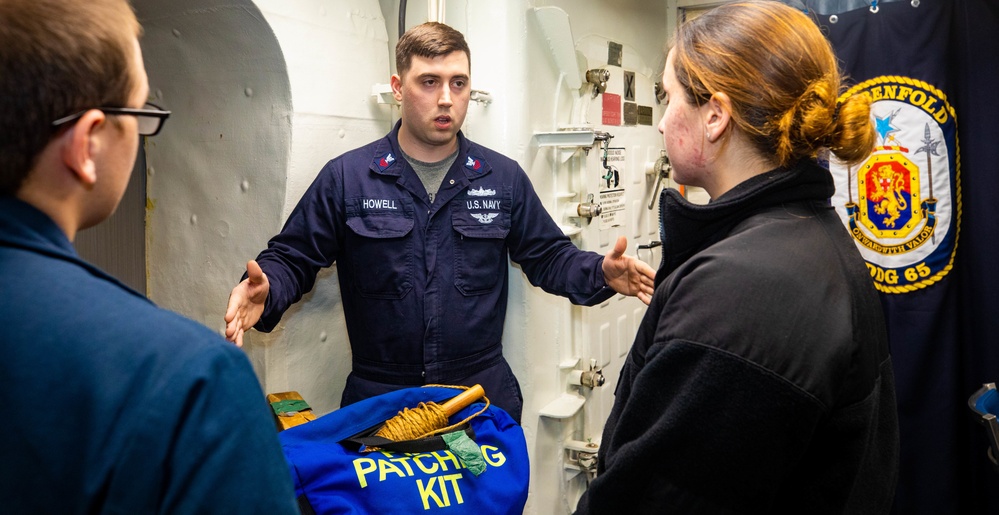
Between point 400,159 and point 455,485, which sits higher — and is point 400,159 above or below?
above

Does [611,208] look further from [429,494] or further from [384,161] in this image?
[429,494]

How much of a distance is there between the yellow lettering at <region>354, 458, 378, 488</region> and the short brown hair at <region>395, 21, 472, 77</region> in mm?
1275

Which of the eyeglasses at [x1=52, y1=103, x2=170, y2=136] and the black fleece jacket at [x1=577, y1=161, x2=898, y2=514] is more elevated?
the eyeglasses at [x1=52, y1=103, x2=170, y2=136]

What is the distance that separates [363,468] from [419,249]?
850mm

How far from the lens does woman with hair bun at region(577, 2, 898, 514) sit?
100 centimetres

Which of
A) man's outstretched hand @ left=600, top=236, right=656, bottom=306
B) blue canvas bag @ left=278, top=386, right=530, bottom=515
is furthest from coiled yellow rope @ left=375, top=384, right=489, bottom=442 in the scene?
man's outstretched hand @ left=600, top=236, right=656, bottom=306

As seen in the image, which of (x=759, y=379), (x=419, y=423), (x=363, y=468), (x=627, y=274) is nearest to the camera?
(x=759, y=379)

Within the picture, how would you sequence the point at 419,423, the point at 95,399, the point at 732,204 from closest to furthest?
the point at 95,399
the point at 732,204
the point at 419,423

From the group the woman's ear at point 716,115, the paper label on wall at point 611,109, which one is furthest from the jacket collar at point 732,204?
the paper label on wall at point 611,109

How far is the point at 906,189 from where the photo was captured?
284 centimetres

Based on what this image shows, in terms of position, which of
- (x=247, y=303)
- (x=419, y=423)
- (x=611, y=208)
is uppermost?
(x=611, y=208)

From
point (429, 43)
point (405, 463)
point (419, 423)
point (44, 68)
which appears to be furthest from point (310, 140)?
point (44, 68)

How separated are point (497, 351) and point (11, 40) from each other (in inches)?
74.0

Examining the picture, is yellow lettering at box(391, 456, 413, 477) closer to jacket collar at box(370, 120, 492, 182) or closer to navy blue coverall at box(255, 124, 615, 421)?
navy blue coverall at box(255, 124, 615, 421)
